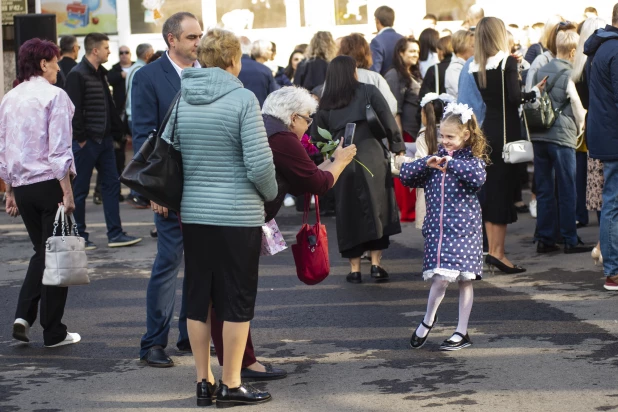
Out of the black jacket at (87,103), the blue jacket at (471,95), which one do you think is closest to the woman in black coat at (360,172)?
the blue jacket at (471,95)

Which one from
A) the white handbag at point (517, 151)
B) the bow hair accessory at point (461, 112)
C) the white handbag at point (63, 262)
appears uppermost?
the bow hair accessory at point (461, 112)

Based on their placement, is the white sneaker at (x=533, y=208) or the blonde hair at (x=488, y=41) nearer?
the blonde hair at (x=488, y=41)

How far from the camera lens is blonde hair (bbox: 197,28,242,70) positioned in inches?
227

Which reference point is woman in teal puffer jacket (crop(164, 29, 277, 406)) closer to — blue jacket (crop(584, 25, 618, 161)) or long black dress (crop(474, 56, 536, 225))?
blue jacket (crop(584, 25, 618, 161))

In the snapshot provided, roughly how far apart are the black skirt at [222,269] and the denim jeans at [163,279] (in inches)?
34.1

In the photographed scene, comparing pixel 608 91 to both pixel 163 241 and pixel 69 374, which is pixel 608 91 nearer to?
pixel 163 241

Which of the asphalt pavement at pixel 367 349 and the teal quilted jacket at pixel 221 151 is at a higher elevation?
the teal quilted jacket at pixel 221 151

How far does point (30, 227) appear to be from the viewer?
24.5ft

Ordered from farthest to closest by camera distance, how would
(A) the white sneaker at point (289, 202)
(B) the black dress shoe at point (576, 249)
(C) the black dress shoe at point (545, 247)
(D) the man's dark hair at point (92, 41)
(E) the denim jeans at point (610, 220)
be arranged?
(A) the white sneaker at point (289, 202) < (D) the man's dark hair at point (92, 41) < (C) the black dress shoe at point (545, 247) < (B) the black dress shoe at point (576, 249) < (E) the denim jeans at point (610, 220)

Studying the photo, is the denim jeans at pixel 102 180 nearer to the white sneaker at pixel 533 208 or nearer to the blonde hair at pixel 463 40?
the blonde hair at pixel 463 40

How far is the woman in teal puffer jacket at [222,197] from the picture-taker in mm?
5523

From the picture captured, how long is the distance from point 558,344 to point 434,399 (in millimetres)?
1335

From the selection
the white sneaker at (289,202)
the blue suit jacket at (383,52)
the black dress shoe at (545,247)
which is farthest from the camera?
the white sneaker at (289,202)

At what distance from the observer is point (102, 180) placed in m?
11.9
